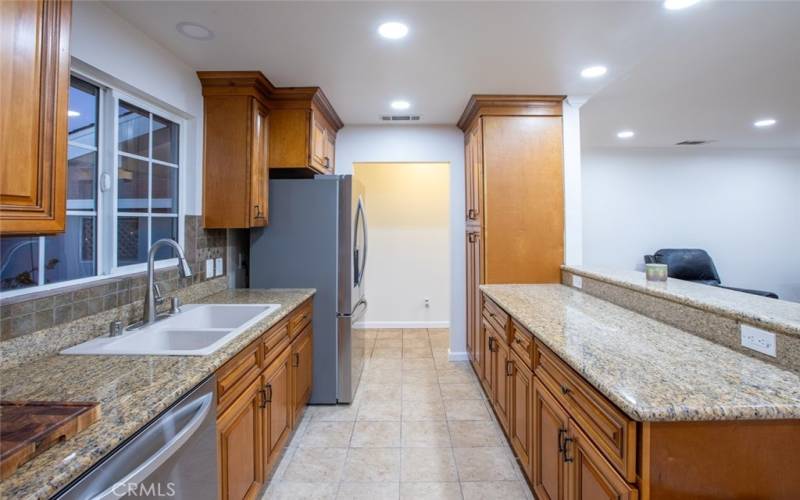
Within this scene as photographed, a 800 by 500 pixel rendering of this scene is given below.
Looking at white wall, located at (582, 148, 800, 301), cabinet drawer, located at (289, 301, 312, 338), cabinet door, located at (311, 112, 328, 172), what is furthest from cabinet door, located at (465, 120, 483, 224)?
white wall, located at (582, 148, 800, 301)

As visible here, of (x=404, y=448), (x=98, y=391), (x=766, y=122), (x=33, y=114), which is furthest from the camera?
(x=766, y=122)

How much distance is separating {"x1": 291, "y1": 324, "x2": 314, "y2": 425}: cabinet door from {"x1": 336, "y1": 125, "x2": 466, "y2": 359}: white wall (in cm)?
156

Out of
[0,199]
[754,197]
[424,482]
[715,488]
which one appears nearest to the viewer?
[0,199]

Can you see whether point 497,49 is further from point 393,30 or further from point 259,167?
point 259,167

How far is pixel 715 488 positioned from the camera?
0.94m

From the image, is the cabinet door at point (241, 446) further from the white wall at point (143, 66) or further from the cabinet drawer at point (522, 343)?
the white wall at point (143, 66)

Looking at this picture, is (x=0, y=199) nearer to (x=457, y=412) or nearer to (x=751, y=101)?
(x=457, y=412)

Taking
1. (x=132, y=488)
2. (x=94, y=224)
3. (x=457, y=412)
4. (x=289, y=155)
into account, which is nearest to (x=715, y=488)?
(x=132, y=488)

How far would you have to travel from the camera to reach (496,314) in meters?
2.39

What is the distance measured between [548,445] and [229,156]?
2478 millimetres

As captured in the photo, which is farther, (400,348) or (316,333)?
(400,348)

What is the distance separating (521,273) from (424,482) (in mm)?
1706

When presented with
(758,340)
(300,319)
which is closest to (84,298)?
(300,319)

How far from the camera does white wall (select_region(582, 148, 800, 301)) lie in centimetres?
508
